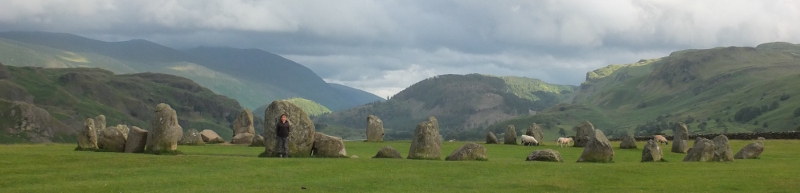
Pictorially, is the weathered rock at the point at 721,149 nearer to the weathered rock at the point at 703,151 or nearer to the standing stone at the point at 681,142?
the weathered rock at the point at 703,151

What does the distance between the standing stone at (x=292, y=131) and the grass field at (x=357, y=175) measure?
3820 mm

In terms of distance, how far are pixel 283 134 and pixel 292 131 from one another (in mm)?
1494

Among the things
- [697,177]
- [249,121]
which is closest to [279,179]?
[697,177]

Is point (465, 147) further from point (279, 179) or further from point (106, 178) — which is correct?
point (106, 178)

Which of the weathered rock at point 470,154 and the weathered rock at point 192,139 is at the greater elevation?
the weathered rock at point 192,139

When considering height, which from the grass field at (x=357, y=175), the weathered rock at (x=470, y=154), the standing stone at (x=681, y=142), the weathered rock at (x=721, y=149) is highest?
the standing stone at (x=681, y=142)

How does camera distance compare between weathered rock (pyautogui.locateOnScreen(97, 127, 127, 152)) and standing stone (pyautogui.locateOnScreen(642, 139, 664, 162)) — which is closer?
standing stone (pyautogui.locateOnScreen(642, 139, 664, 162))

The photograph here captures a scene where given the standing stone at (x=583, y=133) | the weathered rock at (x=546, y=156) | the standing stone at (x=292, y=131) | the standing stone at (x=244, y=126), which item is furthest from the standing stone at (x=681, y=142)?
the standing stone at (x=244, y=126)

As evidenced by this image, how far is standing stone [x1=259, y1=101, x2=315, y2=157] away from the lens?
41938 millimetres

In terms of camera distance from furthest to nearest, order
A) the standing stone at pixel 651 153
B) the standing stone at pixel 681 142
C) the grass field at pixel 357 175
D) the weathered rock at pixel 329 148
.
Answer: the standing stone at pixel 681 142 < the standing stone at pixel 651 153 < the weathered rock at pixel 329 148 < the grass field at pixel 357 175

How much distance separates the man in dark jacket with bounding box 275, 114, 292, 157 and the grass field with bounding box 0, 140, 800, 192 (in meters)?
2.71

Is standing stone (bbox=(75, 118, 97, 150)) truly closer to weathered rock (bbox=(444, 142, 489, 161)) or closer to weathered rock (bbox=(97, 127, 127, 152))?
weathered rock (bbox=(97, 127, 127, 152))

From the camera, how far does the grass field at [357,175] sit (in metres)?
29.2

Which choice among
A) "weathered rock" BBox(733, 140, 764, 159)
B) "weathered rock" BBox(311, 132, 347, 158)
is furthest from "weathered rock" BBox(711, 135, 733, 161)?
"weathered rock" BBox(311, 132, 347, 158)
